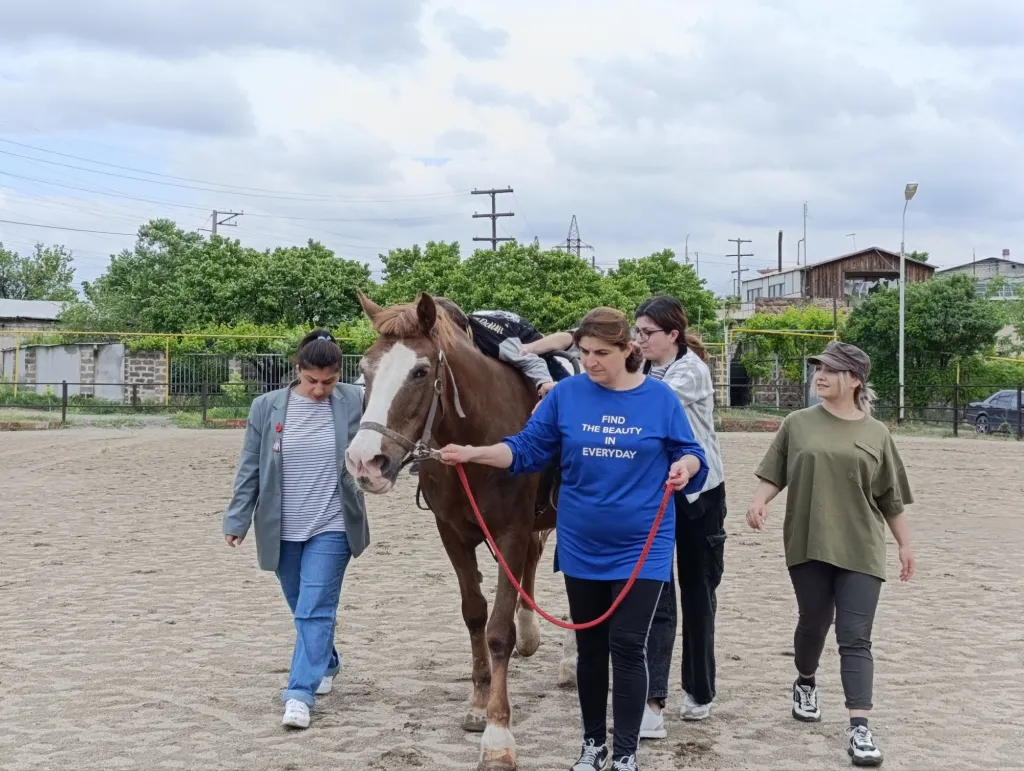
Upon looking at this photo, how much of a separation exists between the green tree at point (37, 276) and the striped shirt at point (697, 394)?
3094 inches

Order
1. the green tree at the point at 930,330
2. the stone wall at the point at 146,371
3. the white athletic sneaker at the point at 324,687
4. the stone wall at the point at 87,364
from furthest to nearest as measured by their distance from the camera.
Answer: the green tree at the point at 930,330
the stone wall at the point at 87,364
the stone wall at the point at 146,371
the white athletic sneaker at the point at 324,687

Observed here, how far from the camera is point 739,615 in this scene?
6547 mm

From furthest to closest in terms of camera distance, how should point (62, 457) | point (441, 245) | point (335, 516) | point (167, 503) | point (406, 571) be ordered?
1. point (441, 245)
2. point (62, 457)
3. point (167, 503)
4. point (406, 571)
5. point (335, 516)

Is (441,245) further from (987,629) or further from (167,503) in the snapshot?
(987,629)

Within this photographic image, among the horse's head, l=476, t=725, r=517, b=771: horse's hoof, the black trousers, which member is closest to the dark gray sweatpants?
the black trousers

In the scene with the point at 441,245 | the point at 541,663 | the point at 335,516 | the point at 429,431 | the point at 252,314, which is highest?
the point at 441,245

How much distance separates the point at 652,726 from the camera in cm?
416

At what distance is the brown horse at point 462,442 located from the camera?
3.77 meters

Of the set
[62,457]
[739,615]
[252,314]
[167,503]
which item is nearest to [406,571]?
[739,615]

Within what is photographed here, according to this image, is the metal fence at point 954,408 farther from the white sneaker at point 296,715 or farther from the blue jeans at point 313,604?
the white sneaker at point 296,715

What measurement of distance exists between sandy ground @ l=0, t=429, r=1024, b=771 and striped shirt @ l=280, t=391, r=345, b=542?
873 mm

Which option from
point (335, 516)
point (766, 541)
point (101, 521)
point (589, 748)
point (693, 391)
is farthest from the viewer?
point (101, 521)

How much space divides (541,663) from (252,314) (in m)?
38.5

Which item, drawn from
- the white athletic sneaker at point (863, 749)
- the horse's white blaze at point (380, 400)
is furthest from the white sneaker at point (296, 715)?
the white athletic sneaker at point (863, 749)
